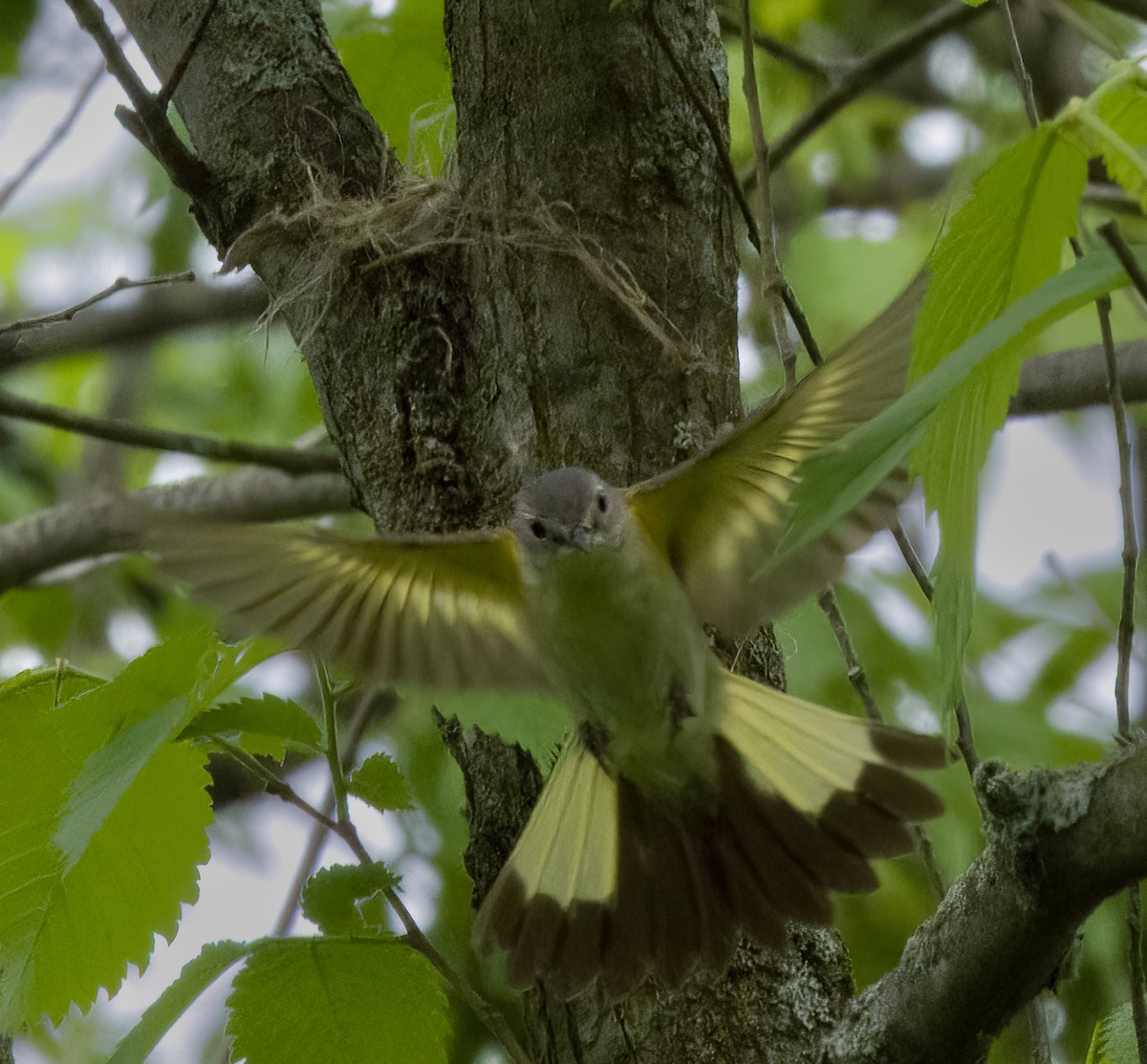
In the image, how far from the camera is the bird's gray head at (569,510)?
1.76 m

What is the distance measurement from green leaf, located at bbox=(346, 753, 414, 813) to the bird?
0.15 meters

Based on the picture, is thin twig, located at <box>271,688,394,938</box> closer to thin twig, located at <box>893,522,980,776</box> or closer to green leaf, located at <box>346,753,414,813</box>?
green leaf, located at <box>346,753,414,813</box>

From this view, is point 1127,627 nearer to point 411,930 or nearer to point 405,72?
point 411,930

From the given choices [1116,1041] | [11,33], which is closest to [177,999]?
[1116,1041]

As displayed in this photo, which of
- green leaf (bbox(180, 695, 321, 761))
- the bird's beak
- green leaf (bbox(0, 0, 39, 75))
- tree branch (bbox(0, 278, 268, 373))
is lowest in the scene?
green leaf (bbox(180, 695, 321, 761))

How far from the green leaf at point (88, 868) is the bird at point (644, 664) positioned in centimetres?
26

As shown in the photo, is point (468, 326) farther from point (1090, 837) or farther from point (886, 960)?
point (886, 960)

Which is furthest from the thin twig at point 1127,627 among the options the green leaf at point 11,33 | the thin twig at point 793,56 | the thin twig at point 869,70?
the green leaf at point 11,33

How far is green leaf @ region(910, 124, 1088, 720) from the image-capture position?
3.12 feet

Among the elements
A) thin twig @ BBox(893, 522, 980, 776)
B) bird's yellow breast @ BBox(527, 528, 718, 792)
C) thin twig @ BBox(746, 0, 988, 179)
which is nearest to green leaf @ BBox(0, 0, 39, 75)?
thin twig @ BBox(746, 0, 988, 179)

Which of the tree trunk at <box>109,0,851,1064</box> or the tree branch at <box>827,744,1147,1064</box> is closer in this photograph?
the tree branch at <box>827,744,1147,1064</box>

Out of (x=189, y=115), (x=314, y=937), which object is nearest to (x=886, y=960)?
(x=314, y=937)

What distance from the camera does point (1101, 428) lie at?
159 inches

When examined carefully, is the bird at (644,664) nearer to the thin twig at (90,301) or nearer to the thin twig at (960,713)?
the thin twig at (960,713)
